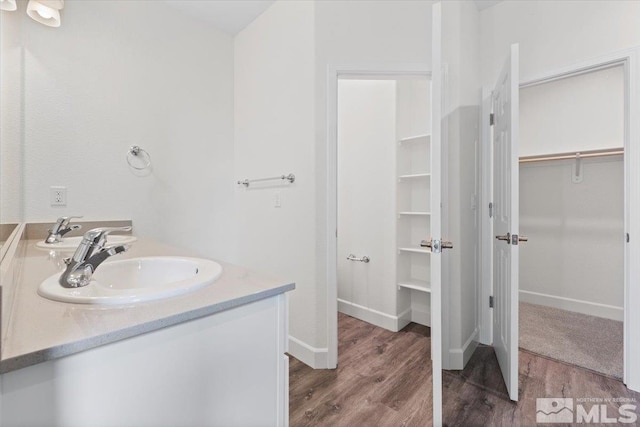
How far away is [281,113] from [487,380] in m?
2.20

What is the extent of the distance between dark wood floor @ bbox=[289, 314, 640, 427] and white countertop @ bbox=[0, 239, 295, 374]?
3.47 feet

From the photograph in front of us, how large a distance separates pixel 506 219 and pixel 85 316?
1.90m

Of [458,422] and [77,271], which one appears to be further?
[458,422]

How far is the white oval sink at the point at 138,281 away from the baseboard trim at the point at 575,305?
341 centimetres

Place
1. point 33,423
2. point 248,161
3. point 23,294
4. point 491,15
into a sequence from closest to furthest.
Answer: point 33,423
point 23,294
point 491,15
point 248,161

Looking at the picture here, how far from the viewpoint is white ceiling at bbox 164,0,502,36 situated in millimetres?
2125

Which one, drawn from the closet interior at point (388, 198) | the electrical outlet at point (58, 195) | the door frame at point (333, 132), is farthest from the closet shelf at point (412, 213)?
the electrical outlet at point (58, 195)

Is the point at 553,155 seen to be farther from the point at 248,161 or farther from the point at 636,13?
the point at 248,161

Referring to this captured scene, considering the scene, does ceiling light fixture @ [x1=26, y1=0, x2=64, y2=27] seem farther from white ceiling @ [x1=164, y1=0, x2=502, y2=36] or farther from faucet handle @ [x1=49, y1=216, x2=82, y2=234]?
faucet handle @ [x1=49, y1=216, x2=82, y2=234]

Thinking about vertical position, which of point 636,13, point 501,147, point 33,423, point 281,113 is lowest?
point 33,423

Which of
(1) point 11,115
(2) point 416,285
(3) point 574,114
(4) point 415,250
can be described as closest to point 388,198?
(4) point 415,250

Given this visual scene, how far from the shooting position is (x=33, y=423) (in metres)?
0.45

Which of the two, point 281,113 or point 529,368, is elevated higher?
point 281,113

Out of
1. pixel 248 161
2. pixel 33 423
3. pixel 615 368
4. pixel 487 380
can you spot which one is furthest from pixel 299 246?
pixel 615 368
